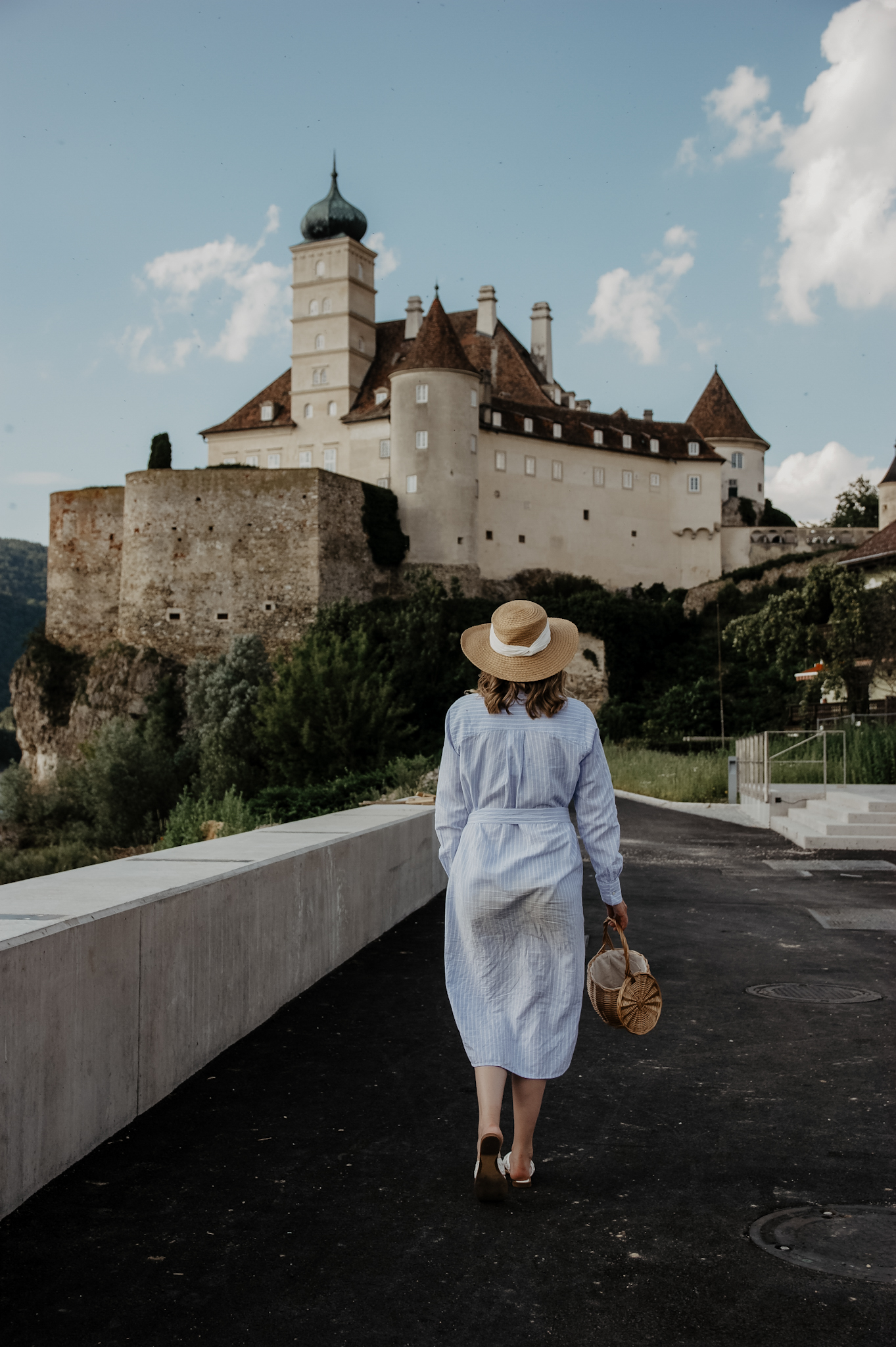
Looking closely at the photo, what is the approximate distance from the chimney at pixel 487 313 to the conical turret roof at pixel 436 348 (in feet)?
29.4

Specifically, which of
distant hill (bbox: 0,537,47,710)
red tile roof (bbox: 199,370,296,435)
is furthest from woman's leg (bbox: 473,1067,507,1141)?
distant hill (bbox: 0,537,47,710)

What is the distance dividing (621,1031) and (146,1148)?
8.42ft

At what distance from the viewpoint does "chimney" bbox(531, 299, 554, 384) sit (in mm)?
70750

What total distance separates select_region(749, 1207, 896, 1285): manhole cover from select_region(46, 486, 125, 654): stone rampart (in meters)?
55.6

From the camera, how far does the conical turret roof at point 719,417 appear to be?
225ft

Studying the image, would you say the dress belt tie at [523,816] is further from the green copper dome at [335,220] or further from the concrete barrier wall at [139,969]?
the green copper dome at [335,220]

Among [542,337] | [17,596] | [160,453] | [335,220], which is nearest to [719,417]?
[542,337]

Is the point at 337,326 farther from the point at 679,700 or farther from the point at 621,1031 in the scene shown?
the point at 621,1031

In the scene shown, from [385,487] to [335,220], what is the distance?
53.4ft

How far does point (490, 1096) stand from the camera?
3.98 m

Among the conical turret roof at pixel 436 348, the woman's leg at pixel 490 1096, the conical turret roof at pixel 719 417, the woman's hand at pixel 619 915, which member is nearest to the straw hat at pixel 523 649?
the woman's hand at pixel 619 915

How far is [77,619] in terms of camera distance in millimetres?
57438

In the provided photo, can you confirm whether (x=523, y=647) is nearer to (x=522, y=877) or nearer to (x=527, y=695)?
(x=527, y=695)

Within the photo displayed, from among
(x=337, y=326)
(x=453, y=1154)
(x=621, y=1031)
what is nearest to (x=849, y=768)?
(x=621, y=1031)
